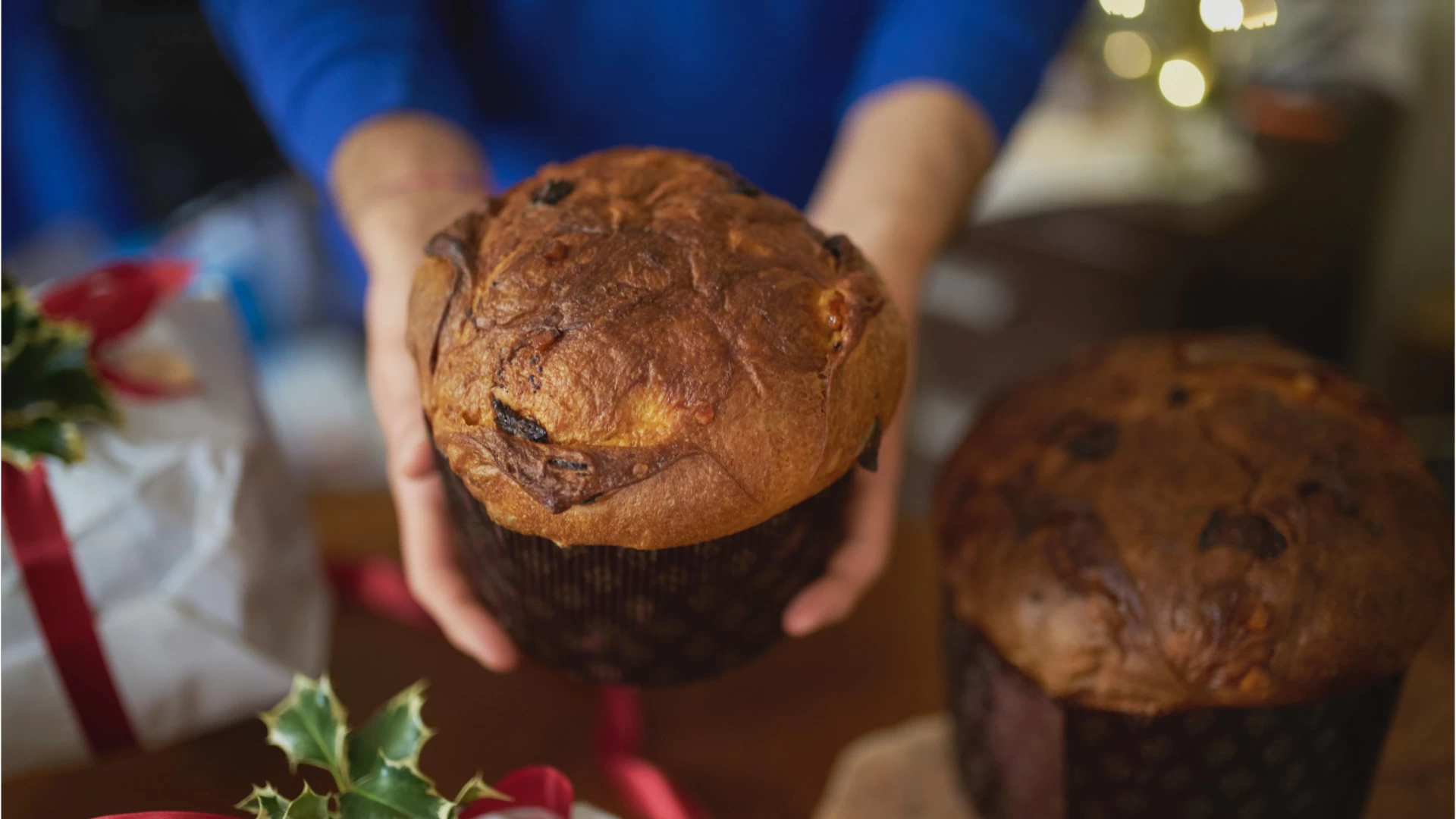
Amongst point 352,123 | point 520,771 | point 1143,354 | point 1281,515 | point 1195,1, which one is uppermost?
point 1195,1

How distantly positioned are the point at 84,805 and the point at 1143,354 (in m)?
1.20

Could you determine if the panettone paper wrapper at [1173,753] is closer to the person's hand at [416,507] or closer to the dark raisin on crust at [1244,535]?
the dark raisin on crust at [1244,535]

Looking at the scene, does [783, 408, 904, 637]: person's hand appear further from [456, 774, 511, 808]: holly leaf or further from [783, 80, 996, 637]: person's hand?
[456, 774, 511, 808]: holly leaf

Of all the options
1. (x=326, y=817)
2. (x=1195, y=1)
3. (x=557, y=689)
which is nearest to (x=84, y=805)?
(x=326, y=817)

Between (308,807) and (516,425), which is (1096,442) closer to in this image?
(516,425)

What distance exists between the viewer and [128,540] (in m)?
1.19

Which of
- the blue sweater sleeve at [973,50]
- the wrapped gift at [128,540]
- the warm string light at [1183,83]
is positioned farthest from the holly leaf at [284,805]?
the warm string light at [1183,83]

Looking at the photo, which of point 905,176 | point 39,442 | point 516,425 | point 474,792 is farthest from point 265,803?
point 905,176

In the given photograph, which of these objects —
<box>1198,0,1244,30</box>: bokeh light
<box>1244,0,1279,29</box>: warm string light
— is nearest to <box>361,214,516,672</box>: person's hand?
<box>1198,0,1244,30</box>: bokeh light

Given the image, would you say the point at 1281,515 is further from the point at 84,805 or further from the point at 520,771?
the point at 84,805

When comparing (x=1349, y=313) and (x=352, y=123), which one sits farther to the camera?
(x=1349, y=313)

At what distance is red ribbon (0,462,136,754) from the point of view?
114cm

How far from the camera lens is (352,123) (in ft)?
4.95

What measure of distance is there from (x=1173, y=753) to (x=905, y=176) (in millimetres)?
775
